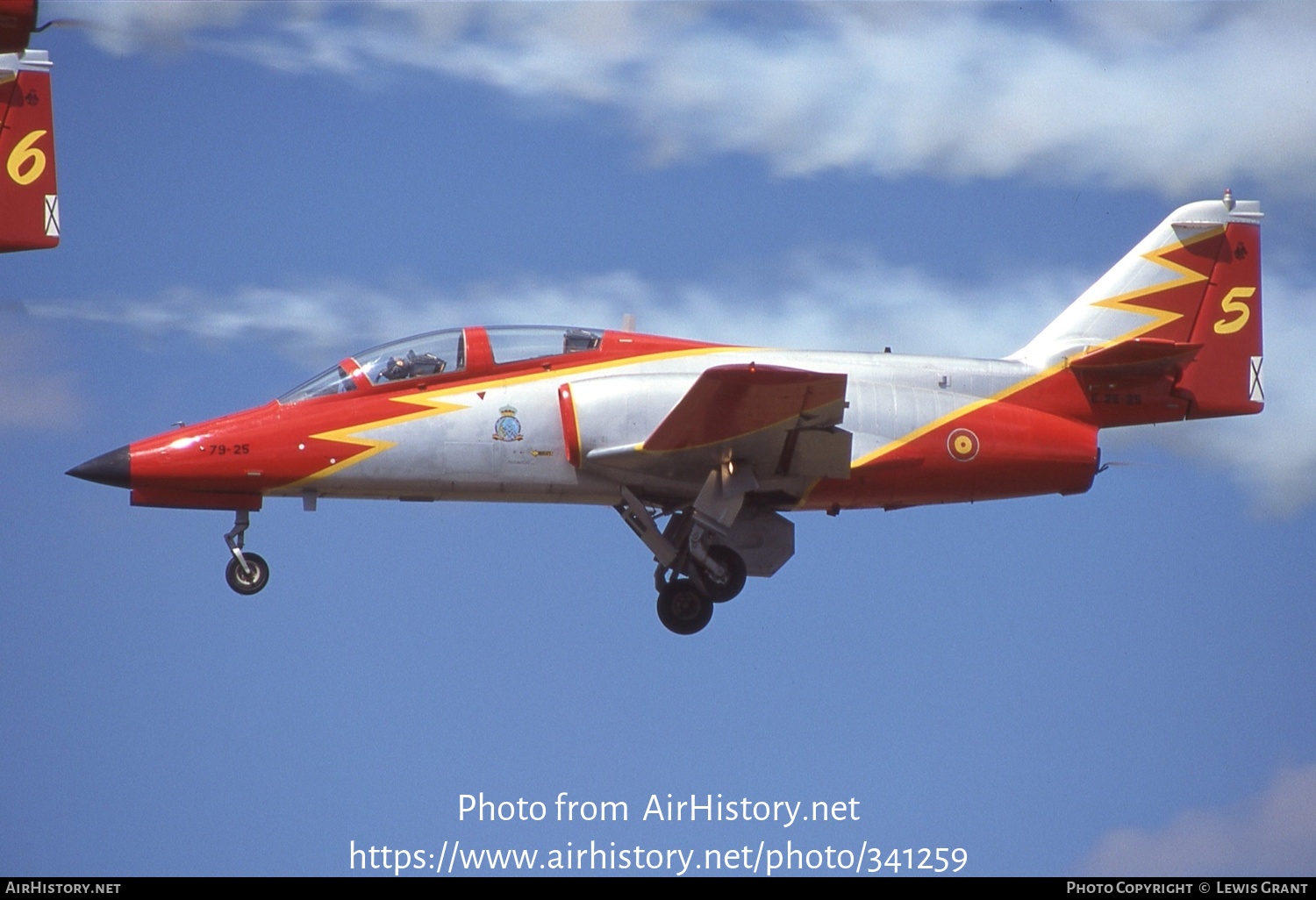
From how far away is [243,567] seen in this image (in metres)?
22.0

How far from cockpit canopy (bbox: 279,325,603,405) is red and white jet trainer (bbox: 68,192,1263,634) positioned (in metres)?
0.02

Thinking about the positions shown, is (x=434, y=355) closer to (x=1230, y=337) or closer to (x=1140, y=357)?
(x=1140, y=357)

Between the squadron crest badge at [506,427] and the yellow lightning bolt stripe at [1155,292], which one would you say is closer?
the squadron crest badge at [506,427]

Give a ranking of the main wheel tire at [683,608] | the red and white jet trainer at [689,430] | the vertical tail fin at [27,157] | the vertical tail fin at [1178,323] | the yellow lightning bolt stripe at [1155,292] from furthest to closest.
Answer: the vertical tail fin at [27,157] → the yellow lightning bolt stripe at [1155,292] → the vertical tail fin at [1178,323] → the main wheel tire at [683,608] → the red and white jet trainer at [689,430]

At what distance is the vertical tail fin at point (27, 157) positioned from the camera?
80.2 ft

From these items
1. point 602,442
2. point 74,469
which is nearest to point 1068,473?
point 602,442

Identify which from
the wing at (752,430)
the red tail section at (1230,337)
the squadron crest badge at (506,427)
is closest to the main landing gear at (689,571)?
the wing at (752,430)

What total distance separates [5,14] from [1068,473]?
1334 centimetres

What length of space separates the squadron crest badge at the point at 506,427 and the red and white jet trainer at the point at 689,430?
4 cm

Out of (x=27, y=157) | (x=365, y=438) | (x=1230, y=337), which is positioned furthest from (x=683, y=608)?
(x=27, y=157)

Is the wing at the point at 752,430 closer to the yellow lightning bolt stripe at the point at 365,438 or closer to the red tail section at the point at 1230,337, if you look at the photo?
the yellow lightning bolt stripe at the point at 365,438

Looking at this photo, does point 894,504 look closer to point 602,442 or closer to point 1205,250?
point 602,442

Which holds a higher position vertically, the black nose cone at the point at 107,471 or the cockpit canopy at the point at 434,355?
the cockpit canopy at the point at 434,355

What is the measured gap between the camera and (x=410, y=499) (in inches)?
884
